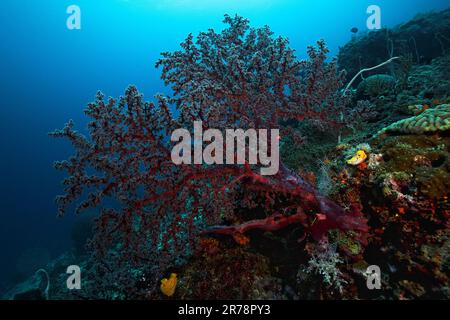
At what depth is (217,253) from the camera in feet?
14.7

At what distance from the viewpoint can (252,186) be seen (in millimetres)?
3854

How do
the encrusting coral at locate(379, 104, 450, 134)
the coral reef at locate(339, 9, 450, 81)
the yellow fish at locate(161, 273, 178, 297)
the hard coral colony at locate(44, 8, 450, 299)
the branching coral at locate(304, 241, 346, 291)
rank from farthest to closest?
the coral reef at locate(339, 9, 450, 81), the yellow fish at locate(161, 273, 178, 297), the encrusting coral at locate(379, 104, 450, 134), the branching coral at locate(304, 241, 346, 291), the hard coral colony at locate(44, 8, 450, 299)

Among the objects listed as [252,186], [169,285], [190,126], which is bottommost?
[169,285]

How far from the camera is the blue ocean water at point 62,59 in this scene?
4453cm

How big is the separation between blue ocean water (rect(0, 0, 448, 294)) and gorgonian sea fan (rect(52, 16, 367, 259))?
1128 inches

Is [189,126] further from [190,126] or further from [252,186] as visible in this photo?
[252,186]

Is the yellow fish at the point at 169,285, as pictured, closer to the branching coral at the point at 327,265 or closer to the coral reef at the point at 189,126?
the coral reef at the point at 189,126

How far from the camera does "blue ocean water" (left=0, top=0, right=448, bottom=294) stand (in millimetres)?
44531

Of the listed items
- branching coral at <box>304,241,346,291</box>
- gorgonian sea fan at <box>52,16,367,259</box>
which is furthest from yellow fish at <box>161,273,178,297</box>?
branching coral at <box>304,241,346,291</box>

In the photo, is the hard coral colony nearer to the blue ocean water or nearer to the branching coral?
the branching coral

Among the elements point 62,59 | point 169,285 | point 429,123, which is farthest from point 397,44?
point 62,59

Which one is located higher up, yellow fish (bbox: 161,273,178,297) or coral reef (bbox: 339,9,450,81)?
coral reef (bbox: 339,9,450,81)

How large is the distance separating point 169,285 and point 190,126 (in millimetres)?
2697

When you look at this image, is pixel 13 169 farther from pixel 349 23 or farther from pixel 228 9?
pixel 349 23
